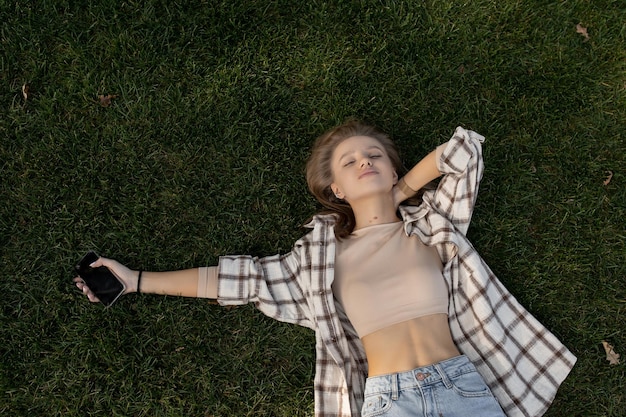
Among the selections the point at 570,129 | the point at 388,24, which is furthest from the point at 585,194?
the point at 388,24

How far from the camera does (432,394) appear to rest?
354cm

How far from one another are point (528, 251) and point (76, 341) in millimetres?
3697

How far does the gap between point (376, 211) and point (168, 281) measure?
1679 mm

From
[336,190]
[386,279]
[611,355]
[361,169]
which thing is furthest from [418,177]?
[611,355]

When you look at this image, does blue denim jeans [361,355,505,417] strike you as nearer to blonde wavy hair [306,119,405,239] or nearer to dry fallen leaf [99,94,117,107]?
blonde wavy hair [306,119,405,239]

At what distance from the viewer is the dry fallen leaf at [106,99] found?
4.47 metres

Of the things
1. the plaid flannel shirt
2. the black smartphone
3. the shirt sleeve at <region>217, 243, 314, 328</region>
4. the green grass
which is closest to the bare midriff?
the plaid flannel shirt

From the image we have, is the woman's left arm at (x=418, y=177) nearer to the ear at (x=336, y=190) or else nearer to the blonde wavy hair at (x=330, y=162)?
the blonde wavy hair at (x=330, y=162)

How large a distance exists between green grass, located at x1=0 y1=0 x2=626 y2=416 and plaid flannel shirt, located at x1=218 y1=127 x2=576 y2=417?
0.32 meters

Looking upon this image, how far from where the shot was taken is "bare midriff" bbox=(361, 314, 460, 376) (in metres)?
3.72

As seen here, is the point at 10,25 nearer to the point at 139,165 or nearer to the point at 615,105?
the point at 139,165

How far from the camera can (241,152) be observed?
4500mm

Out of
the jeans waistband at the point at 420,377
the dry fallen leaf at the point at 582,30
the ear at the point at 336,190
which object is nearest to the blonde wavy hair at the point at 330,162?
the ear at the point at 336,190

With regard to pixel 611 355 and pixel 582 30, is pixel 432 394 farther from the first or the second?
pixel 582 30
